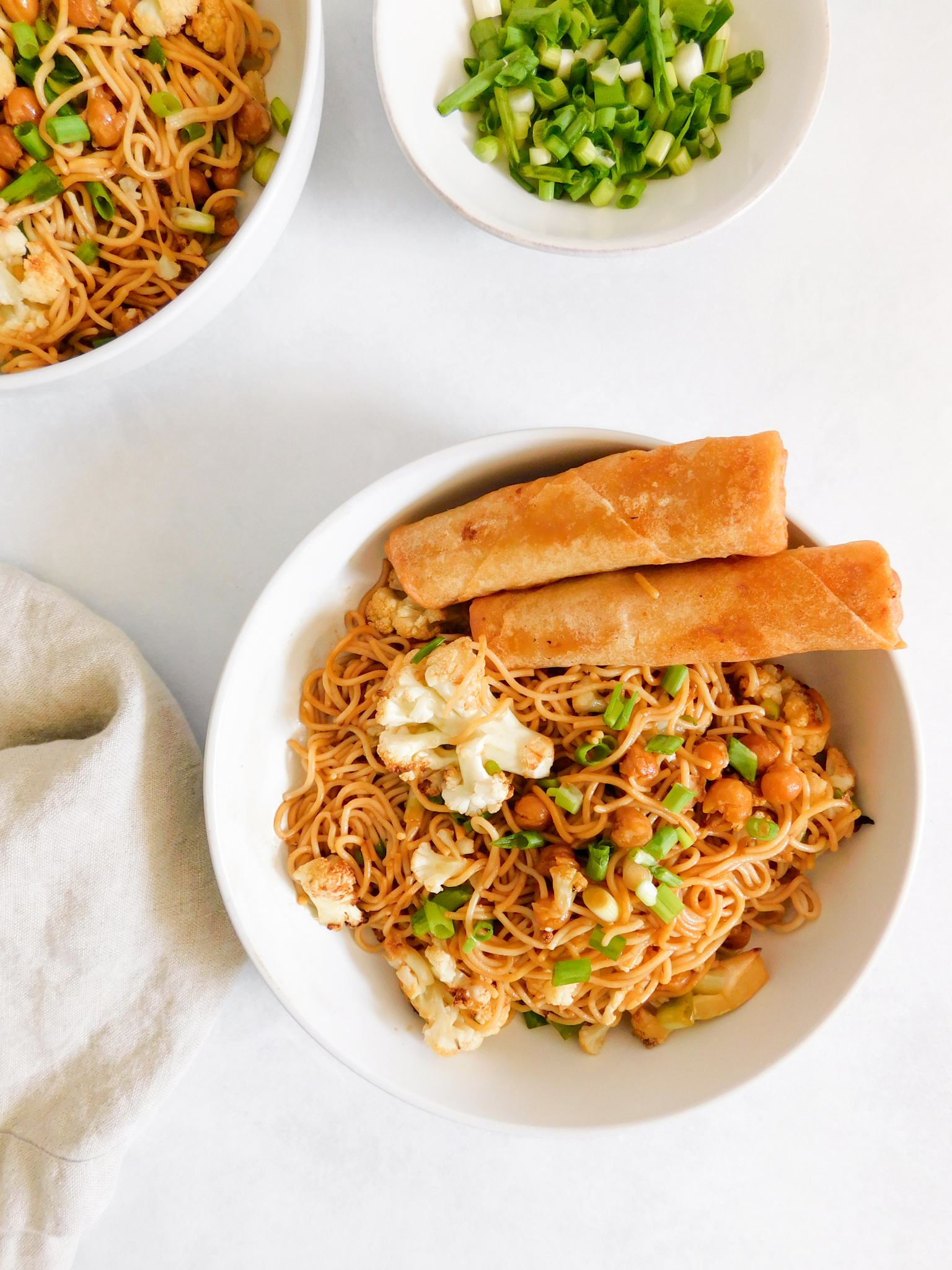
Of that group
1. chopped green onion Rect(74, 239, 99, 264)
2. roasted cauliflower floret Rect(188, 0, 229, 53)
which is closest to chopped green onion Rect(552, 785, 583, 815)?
chopped green onion Rect(74, 239, 99, 264)

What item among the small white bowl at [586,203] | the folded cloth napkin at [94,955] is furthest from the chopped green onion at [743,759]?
the folded cloth napkin at [94,955]

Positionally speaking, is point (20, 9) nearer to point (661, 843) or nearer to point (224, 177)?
point (224, 177)

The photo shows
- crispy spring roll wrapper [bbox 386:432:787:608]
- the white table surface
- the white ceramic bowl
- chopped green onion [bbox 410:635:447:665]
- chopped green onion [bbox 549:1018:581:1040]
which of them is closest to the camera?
crispy spring roll wrapper [bbox 386:432:787:608]

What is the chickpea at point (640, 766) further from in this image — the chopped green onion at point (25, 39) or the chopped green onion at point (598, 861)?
the chopped green onion at point (25, 39)

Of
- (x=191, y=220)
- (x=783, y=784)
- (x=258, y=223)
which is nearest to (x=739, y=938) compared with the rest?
(x=783, y=784)

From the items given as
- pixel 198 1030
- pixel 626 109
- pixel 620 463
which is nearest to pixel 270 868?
pixel 198 1030

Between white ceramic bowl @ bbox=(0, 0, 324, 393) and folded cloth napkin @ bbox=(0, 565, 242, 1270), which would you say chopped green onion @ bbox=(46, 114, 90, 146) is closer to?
white ceramic bowl @ bbox=(0, 0, 324, 393)
